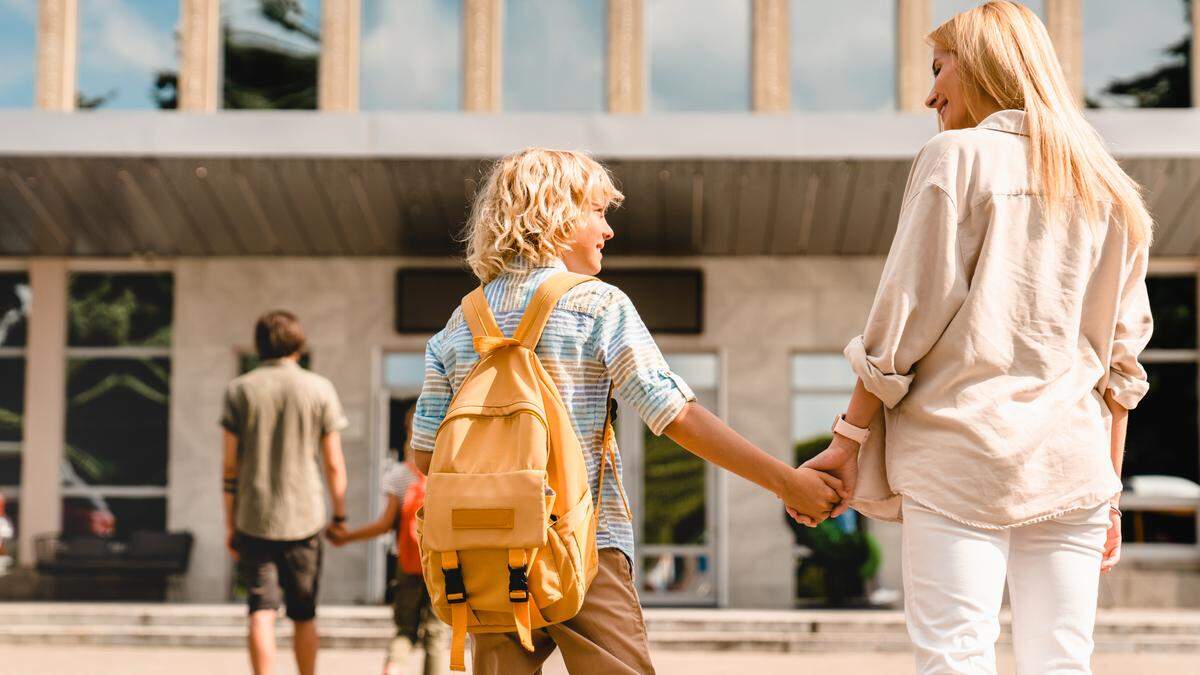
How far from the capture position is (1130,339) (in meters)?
2.99

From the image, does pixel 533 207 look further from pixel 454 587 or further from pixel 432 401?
pixel 454 587

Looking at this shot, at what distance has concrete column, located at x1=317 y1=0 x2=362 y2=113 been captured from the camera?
15.1 m

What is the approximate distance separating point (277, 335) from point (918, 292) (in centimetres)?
444

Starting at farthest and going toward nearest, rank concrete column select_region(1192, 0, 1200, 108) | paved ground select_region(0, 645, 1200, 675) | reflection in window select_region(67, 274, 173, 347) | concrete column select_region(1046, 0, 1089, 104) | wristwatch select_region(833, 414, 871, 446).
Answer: reflection in window select_region(67, 274, 173, 347), concrete column select_region(1046, 0, 1089, 104), concrete column select_region(1192, 0, 1200, 108), paved ground select_region(0, 645, 1200, 675), wristwatch select_region(833, 414, 871, 446)

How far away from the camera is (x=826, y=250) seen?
49.0 ft

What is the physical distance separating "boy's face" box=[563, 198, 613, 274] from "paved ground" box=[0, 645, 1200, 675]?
5.72 metres

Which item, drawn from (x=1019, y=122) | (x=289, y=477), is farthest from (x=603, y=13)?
(x=1019, y=122)

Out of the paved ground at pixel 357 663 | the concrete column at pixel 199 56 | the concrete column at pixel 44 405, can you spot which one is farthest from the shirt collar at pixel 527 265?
the concrete column at pixel 44 405

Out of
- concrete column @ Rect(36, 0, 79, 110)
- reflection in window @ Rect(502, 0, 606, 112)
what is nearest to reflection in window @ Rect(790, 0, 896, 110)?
reflection in window @ Rect(502, 0, 606, 112)

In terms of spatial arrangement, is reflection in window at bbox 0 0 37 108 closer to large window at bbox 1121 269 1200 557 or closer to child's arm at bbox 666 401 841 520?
large window at bbox 1121 269 1200 557

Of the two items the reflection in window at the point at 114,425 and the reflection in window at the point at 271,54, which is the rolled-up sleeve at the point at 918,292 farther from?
the reflection in window at the point at 114,425

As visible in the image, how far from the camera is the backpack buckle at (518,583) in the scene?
283cm

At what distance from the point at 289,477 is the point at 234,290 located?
9.13m

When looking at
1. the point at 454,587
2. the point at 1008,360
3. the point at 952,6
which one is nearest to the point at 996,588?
the point at 1008,360
